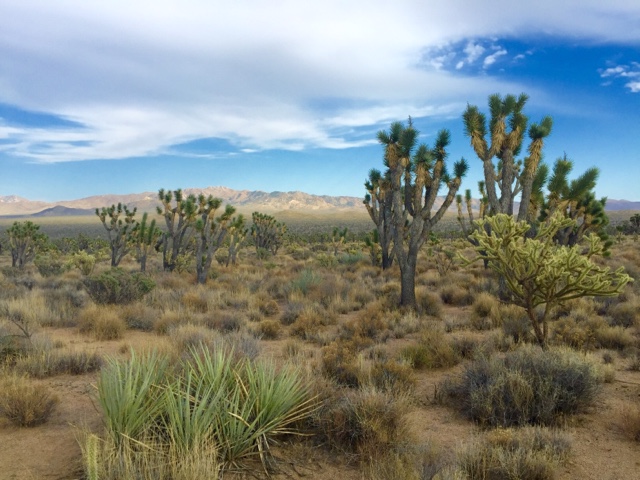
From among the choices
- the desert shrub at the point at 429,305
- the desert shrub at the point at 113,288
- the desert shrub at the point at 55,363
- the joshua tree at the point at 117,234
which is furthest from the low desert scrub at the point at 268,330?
the joshua tree at the point at 117,234

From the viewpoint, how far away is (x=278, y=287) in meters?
16.8

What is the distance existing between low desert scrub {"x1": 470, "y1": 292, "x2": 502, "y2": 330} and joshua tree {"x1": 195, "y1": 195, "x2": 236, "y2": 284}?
11.5m

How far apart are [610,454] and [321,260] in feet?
68.5

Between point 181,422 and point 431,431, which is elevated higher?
point 181,422

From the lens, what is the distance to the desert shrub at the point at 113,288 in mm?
12602

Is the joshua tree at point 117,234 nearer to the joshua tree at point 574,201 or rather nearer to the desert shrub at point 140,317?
the desert shrub at point 140,317

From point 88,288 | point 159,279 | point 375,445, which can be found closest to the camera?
point 375,445

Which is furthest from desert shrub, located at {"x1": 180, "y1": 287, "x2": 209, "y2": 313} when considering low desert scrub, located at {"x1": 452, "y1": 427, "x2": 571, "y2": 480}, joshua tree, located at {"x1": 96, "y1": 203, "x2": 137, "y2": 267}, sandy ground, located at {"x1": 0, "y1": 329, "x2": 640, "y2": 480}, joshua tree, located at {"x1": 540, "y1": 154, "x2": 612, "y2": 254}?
joshua tree, located at {"x1": 540, "y1": 154, "x2": 612, "y2": 254}

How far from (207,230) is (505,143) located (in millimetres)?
12781

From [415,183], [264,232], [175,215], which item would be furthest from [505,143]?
[264,232]

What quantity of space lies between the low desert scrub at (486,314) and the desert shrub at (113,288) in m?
9.74

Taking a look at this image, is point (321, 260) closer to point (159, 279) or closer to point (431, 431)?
point (159, 279)

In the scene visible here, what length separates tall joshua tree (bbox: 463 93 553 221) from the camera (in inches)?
518

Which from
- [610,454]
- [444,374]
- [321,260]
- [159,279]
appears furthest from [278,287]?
[610,454]
